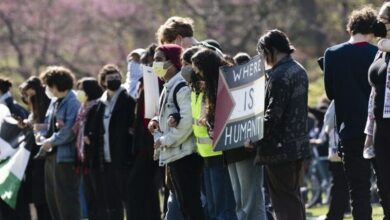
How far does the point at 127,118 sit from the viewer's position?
13.5m

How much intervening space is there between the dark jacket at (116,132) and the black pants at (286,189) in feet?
10.7

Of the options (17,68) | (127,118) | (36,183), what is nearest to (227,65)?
(127,118)

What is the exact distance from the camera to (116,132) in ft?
44.5

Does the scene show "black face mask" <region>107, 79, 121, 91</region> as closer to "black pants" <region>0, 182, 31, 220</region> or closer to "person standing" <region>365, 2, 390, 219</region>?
"black pants" <region>0, 182, 31, 220</region>

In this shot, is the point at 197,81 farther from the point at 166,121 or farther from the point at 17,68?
the point at 17,68

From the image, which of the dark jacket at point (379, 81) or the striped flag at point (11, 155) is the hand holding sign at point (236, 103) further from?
the striped flag at point (11, 155)

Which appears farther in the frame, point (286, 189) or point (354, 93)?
point (354, 93)

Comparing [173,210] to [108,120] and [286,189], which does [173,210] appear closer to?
[286,189]

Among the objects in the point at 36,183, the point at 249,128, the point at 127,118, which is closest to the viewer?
the point at 249,128

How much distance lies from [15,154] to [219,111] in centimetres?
484

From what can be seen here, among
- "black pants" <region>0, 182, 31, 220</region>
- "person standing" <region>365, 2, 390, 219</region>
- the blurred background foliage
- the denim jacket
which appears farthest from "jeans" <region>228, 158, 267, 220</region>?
the blurred background foliage

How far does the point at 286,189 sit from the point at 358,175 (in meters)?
0.93

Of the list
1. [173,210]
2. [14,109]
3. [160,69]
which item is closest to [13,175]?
[14,109]

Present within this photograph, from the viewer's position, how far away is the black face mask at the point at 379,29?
10.6 meters
